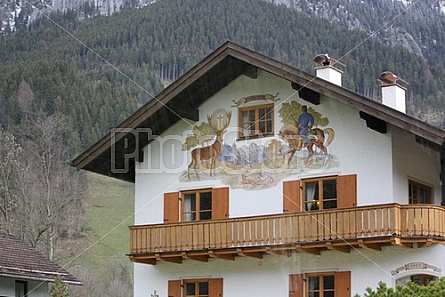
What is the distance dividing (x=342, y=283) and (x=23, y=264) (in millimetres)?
9617

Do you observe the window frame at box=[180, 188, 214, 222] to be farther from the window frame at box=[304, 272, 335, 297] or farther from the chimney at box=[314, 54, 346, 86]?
the chimney at box=[314, 54, 346, 86]

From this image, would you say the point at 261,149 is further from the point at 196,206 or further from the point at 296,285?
the point at 296,285

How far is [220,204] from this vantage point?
24.5 meters

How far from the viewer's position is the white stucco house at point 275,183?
21.7 meters

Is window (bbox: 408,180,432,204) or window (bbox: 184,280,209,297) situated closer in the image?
window (bbox: 408,180,432,204)

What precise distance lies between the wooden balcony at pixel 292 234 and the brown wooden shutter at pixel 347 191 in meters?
0.83

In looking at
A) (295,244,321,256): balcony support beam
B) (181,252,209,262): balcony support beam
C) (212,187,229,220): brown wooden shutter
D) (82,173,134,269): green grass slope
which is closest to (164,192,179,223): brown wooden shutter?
(212,187,229,220): brown wooden shutter

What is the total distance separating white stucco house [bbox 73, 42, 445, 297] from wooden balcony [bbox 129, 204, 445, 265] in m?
0.03

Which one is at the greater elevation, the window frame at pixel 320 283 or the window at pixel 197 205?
the window at pixel 197 205

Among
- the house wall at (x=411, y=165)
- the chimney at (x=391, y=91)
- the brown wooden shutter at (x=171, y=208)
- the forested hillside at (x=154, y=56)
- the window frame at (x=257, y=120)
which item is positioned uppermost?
the forested hillside at (x=154, y=56)

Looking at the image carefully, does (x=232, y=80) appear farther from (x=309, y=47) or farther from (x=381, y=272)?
(x=309, y=47)

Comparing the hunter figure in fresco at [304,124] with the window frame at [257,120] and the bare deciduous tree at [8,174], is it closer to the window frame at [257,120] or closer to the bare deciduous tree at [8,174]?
the window frame at [257,120]

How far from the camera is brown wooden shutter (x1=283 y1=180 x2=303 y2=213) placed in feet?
76.5

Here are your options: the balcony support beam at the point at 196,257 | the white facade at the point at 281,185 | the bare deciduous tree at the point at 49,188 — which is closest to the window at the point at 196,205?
the white facade at the point at 281,185
